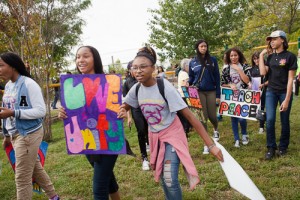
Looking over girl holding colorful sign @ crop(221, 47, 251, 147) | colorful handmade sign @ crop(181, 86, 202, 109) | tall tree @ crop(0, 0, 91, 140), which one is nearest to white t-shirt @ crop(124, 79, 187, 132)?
colorful handmade sign @ crop(181, 86, 202, 109)

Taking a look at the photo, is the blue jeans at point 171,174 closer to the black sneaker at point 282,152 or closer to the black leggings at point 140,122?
the black leggings at point 140,122

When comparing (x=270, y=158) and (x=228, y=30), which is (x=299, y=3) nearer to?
(x=228, y=30)

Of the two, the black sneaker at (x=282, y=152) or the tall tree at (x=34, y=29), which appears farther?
the tall tree at (x=34, y=29)

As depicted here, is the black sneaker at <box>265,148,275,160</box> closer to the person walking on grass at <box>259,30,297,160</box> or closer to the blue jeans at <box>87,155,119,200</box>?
the person walking on grass at <box>259,30,297,160</box>

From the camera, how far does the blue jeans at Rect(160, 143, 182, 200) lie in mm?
2514

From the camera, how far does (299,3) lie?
63.8 ft

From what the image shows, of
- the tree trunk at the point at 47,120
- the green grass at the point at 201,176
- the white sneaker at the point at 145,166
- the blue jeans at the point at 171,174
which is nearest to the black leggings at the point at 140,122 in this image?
the white sneaker at the point at 145,166

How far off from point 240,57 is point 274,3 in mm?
18941

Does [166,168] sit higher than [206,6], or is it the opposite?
[206,6]

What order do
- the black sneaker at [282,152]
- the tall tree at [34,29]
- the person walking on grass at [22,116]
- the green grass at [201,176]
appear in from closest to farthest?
the person walking on grass at [22,116] < the green grass at [201,176] < the black sneaker at [282,152] < the tall tree at [34,29]

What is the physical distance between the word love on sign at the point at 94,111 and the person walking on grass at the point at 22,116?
15.1 inches

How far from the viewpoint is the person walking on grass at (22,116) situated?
296 centimetres

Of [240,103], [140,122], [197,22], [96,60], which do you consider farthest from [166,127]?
[197,22]

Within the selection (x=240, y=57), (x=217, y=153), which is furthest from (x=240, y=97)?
(x=217, y=153)
